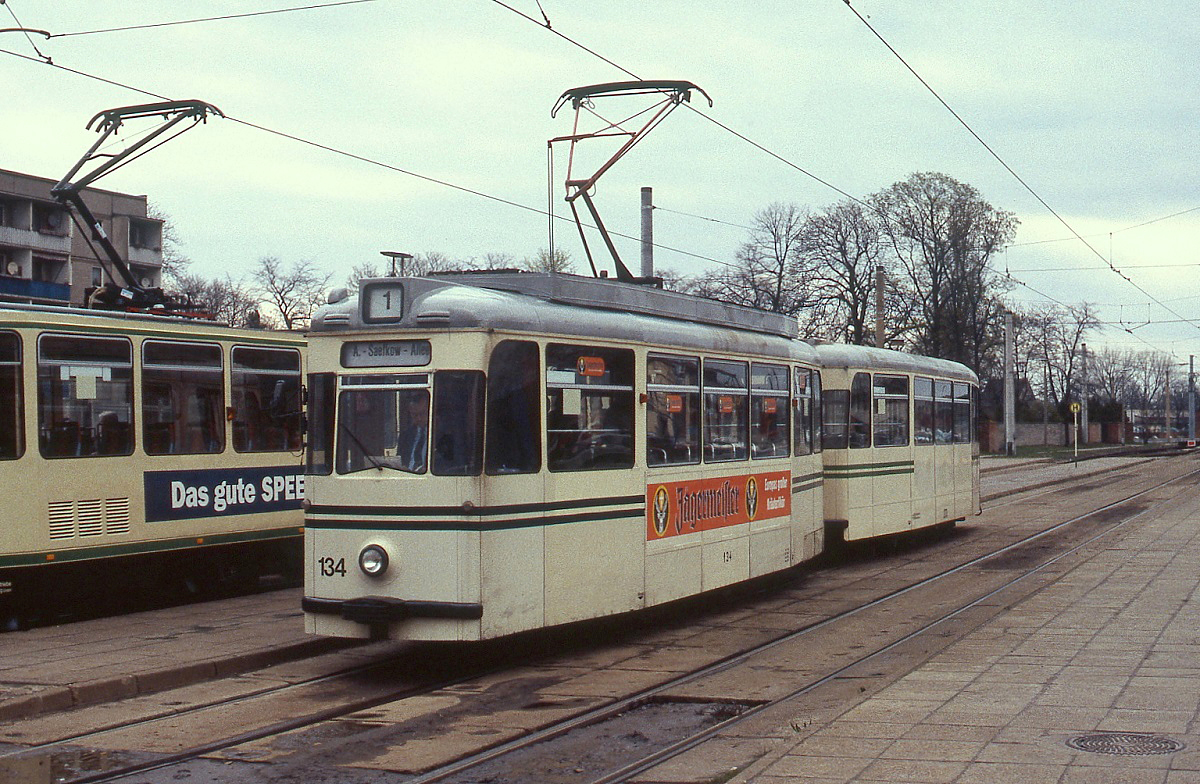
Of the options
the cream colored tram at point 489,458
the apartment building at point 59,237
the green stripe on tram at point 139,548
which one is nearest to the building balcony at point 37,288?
the apartment building at point 59,237

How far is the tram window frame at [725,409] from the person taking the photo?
12469 mm

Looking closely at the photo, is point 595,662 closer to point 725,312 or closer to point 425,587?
point 425,587

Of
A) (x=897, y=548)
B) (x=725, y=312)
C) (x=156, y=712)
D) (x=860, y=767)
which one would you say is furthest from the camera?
(x=897, y=548)

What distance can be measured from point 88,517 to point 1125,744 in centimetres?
909

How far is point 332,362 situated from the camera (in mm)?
10000

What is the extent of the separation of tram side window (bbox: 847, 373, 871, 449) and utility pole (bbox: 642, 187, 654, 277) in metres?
6.55

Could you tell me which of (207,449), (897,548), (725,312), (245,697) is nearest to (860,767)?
(245,697)

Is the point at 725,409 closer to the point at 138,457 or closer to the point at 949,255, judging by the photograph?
the point at 138,457

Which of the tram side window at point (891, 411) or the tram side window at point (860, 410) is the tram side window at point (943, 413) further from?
the tram side window at point (860, 410)

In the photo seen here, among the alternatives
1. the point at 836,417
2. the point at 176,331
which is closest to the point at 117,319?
the point at 176,331

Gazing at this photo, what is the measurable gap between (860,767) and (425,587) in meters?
3.76

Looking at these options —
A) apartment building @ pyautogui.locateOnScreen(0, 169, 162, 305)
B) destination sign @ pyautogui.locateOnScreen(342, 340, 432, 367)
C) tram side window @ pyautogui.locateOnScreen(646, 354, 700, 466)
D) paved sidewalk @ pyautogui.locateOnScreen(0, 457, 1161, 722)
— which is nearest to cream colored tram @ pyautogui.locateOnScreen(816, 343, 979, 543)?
tram side window @ pyautogui.locateOnScreen(646, 354, 700, 466)

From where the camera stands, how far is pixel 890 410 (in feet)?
62.5

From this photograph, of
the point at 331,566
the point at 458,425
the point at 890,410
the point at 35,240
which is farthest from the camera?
the point at 35,240
